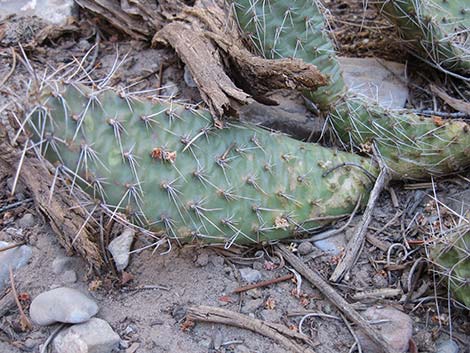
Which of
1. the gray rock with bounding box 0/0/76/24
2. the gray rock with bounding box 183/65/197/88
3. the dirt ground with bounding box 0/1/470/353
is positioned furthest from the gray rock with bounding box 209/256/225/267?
the gray rock with bounding box 0/0/76/24

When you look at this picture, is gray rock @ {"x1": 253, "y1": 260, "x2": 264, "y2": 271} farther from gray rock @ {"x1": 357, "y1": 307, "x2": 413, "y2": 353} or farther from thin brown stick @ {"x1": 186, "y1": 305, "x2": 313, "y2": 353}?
gray rock @ {"x1": 357, "y1": 307, "x2": 413, "y2": 353}

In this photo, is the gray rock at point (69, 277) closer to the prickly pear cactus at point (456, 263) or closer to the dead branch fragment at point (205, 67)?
the dead branch fragment at point (205, 67)

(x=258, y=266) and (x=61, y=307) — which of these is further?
(x=258, y=266)

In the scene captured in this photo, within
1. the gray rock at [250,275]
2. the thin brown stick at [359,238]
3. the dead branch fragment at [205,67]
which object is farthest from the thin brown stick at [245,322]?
the dead branch fragment at [205,67]

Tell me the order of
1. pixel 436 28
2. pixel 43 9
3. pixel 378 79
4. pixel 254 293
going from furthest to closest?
pixel 43 9
pixel 378 79
pixel 436 28
pixel 254 293

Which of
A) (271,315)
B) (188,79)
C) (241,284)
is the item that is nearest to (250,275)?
(241,284)

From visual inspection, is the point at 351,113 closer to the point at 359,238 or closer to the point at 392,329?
the point at 359,238
